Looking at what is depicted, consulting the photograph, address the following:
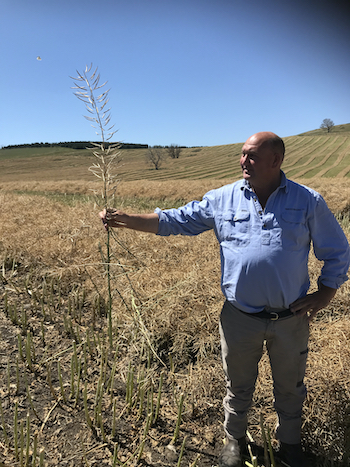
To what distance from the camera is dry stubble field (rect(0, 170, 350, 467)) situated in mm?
2195

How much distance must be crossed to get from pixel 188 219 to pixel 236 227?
1.33ft

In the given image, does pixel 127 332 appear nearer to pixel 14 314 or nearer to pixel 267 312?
pixel 14 314

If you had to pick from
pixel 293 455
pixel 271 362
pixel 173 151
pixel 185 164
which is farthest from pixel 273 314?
pixel 173 151

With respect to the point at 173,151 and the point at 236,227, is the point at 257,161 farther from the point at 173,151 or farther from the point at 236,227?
the point at 173,151

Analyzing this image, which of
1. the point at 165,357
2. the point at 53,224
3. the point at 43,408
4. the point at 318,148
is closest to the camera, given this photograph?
the point at 43,408

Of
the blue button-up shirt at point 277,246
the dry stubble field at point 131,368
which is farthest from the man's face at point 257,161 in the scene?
the dry stubble field at point 131,368

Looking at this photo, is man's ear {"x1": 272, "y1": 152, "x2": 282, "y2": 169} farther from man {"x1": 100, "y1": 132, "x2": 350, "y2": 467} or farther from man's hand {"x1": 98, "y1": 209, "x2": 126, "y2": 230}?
man's hand {"x1": 98, "y1": 209, "x2": 126, "y2": 230}

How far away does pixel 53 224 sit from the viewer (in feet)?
20.4

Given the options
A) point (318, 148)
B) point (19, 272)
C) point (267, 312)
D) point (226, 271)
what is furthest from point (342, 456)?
point (318, 148)

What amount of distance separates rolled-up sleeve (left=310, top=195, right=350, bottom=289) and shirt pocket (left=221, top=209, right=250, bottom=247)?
1.23 feet

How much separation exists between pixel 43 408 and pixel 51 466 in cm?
52

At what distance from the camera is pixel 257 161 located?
184 centimetres

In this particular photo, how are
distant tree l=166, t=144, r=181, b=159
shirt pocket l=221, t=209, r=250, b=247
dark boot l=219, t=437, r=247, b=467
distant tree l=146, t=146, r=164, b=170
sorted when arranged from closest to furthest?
shirt pocket l=221, t=209, r=250, b=247 → dark boot l=219, t=437, r=247, b=467 → distant tree l=146, t=146, r=164, b=170 → distant tree l=166, t=144, r=181, b=159

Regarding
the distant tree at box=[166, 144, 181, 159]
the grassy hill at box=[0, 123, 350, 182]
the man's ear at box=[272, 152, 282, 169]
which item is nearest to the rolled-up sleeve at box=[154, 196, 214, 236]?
the man's ear at box=[272, 152, 282, 169]
